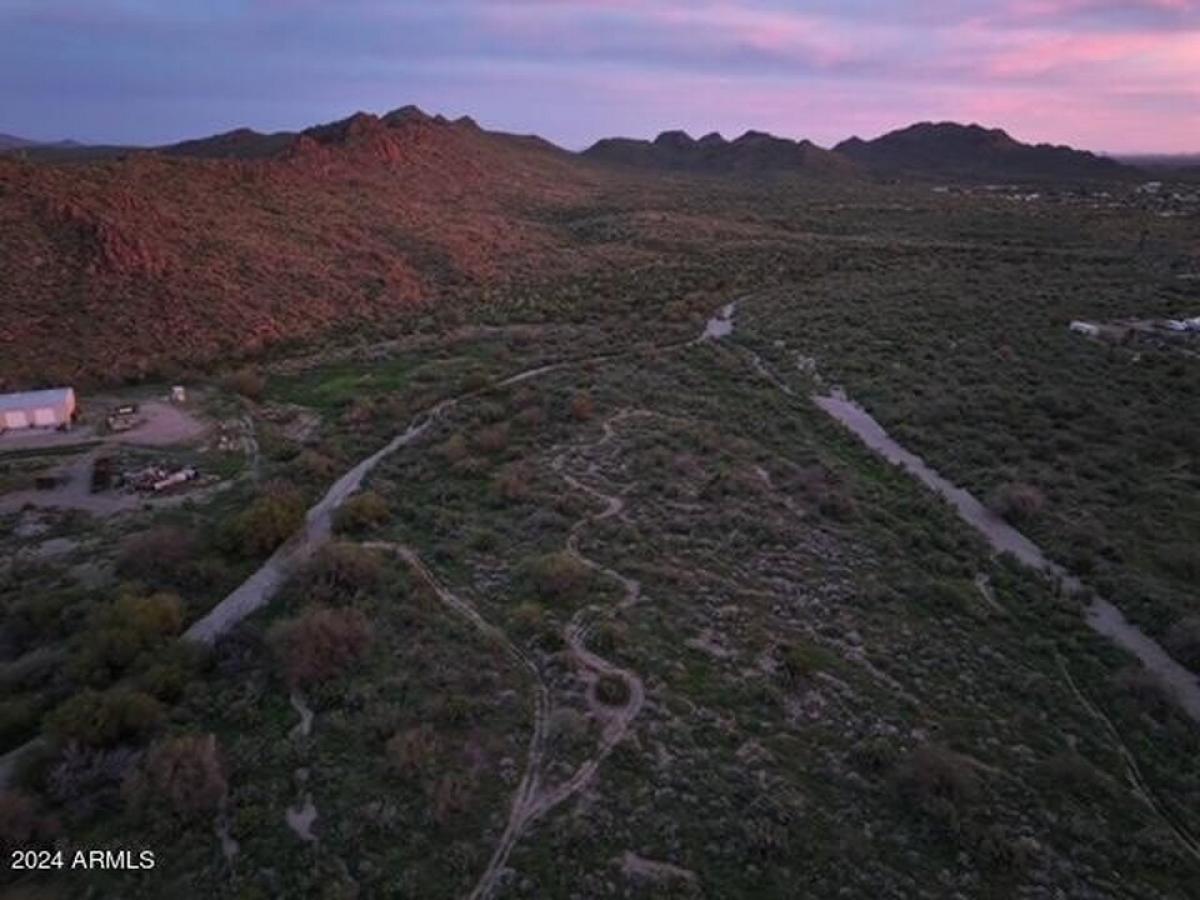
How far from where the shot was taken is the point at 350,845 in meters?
11.6

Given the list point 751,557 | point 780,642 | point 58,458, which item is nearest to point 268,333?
point 58,458

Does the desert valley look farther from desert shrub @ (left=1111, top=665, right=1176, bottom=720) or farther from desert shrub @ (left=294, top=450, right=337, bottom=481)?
desert shrub @ (left=294, top=450, right=337, bottom=481)

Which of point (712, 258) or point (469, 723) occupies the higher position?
point (712, 258)

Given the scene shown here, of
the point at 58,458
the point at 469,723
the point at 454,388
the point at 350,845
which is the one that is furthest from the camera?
the point at 454,388

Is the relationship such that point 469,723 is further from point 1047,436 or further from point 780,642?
point 1047,436

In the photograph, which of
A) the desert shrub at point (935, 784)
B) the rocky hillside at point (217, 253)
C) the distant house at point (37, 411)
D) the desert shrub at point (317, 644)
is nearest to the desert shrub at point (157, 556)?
the desert shrub at point (317, 644)

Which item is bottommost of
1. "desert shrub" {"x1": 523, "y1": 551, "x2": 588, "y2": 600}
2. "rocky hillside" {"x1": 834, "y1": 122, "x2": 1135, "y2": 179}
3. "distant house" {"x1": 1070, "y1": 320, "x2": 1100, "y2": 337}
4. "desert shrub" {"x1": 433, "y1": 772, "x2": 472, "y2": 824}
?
"desert shrub" {"x1": 433, "y1": 772, "x2": 472, "y2": 824}

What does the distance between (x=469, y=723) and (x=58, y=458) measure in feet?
63.8

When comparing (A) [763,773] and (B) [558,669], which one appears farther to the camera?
(B) [558,669]

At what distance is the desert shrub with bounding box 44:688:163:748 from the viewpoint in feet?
43.5

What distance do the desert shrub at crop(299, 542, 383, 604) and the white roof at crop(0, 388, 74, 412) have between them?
53.1 feet

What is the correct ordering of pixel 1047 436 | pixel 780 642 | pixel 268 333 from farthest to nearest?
pixel 268 333
pixel 1047 436
pixel 780 642

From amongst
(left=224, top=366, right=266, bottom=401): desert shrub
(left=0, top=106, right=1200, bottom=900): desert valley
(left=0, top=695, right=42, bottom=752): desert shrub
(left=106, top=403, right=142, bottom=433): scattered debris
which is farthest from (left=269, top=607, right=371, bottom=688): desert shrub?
(left=224, top=366, right=266, bottom=401): desert shrub

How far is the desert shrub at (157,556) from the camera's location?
18.8 m
